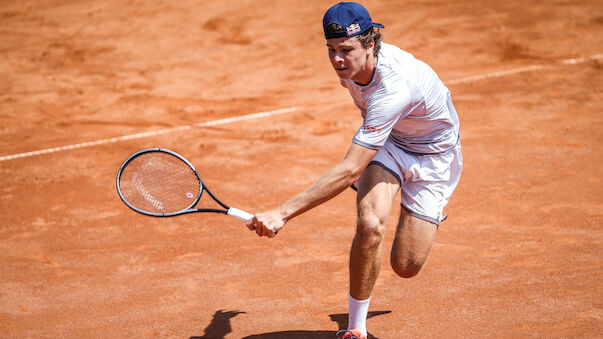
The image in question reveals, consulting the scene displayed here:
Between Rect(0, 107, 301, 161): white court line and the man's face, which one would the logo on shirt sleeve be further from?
Rect(0, 107, 301, 161): white court line

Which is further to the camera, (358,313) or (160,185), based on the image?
(160,185)

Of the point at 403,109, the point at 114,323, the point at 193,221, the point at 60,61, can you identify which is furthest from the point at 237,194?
the point at 60,61

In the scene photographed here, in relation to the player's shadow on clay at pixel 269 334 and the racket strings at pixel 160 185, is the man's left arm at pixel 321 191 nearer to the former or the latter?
the player's shadow on clay at pixel 269 334

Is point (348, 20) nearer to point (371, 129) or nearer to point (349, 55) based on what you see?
point (349, 55)

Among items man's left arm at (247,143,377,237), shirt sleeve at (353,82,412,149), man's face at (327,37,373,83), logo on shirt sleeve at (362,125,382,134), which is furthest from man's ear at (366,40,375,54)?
man's left arm at (247,143,377,237)

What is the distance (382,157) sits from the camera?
4188mm

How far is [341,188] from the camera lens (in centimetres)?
364

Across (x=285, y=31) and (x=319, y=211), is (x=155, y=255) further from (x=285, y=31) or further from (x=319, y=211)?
(x=285, y=31)

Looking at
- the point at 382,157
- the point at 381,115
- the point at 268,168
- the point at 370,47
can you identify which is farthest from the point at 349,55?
the point at 268,168

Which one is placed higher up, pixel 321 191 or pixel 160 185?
pixel 321 191

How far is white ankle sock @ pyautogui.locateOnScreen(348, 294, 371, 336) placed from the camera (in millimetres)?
4020

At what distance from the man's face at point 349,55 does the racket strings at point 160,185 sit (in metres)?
1.56

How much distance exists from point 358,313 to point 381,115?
134 cm

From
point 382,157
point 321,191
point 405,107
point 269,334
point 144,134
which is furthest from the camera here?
point 144,134
